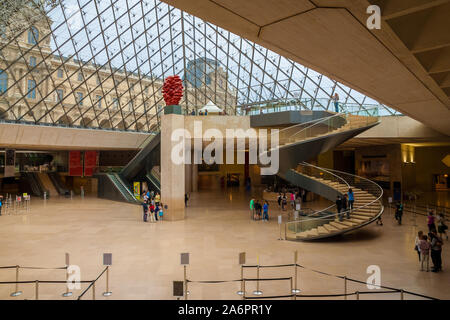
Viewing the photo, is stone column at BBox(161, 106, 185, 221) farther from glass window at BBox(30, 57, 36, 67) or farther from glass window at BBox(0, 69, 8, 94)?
glass window at BBox(30, 57, 36, 67)

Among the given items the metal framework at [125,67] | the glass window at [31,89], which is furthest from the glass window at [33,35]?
the glass window at [31,89]

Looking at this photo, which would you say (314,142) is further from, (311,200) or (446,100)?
(311,200)

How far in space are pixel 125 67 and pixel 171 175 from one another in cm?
2247

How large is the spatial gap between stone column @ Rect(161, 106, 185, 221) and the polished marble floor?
108 centimetres

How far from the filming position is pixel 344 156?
Result: 140 ft

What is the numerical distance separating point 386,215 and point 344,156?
2183 centimetres

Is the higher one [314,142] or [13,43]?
[13,43]

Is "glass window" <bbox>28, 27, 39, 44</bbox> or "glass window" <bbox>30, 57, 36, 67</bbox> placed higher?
"glass window" <bbox>28, 27, 39, 44</bbox>

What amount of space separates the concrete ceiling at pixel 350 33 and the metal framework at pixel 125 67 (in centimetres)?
1948

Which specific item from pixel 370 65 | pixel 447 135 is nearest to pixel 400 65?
pixel 370 65

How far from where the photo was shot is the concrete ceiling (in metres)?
4.46

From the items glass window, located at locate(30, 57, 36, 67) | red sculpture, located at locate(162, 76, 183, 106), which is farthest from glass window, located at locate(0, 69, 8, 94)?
red sculpture, located at locate(162, 76, 183, 106)

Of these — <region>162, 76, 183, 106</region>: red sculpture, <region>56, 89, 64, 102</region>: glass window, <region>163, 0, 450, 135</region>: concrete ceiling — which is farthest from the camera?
<region>56, 89, 64, 102</region>: glass window

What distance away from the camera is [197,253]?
12406 mm
